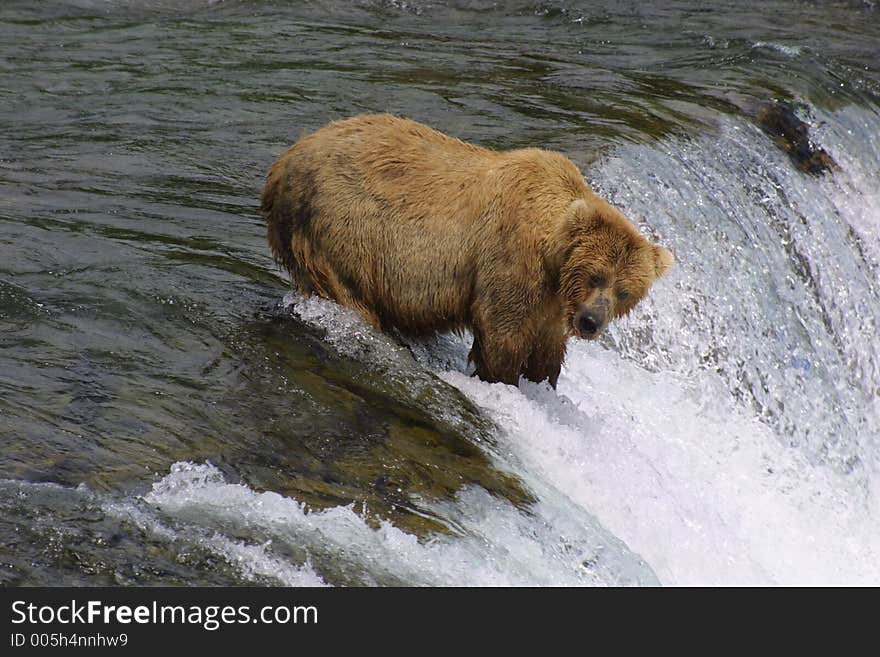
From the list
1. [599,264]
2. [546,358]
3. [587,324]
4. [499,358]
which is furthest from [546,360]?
[599,264]

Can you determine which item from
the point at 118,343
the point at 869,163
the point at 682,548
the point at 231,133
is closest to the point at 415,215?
the point at 118,343

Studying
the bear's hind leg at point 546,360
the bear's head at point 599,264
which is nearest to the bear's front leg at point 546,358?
the bear's hind leg at point 546,360

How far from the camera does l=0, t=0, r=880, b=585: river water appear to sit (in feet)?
15.2

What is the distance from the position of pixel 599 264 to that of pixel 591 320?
0.25 metres

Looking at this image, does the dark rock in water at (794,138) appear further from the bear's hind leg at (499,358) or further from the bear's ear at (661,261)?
the bear's hind leg at (499,358)

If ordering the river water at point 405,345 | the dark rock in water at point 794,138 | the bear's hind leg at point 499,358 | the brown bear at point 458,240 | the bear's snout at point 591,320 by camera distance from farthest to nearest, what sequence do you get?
the dark rock in water at point 794,138 → the bear's hind leg at point 499,358 → the brown bear at point 458,240 → the bear's snout at point 591,320 → the river water at point 405,345

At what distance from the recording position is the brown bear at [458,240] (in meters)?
5.54

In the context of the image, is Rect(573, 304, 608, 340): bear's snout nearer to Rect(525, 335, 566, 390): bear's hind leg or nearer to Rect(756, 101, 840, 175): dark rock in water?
Rect(525, 335, 566, 390): bear's hind leg

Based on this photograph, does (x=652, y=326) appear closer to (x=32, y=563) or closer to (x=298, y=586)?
(x=298, y=586)

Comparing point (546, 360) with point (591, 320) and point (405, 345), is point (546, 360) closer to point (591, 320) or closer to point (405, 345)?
point (591, 320)

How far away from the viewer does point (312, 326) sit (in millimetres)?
6152

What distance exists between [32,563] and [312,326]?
2302mm

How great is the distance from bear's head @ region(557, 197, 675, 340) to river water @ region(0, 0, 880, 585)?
0.64m
